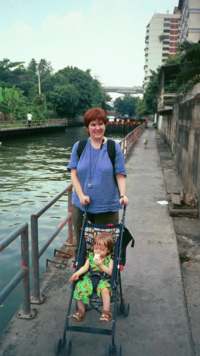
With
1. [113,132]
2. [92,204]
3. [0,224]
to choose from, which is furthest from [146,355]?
[113,132]

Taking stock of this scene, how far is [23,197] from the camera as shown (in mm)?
13906

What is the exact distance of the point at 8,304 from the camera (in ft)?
19.6

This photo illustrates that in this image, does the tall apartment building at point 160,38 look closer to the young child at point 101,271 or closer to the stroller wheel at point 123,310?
the stroller wheel at point 123,310

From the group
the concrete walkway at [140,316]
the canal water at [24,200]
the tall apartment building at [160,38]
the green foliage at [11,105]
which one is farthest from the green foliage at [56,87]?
the concrete walkway at [140,316]

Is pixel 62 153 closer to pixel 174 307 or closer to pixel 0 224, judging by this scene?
pixel 0 224

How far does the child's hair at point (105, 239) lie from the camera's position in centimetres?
351

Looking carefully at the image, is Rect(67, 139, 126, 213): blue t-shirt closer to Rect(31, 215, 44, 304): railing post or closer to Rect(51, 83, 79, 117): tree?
Rect(31, 215, 44, 304): railing post

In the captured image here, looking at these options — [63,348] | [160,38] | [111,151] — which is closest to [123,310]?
[63,348]

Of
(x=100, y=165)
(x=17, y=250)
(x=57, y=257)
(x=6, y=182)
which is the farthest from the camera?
(x=6, y=182)

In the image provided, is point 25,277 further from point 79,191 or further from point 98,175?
point 98,175

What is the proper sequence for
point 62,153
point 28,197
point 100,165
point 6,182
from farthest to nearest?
point 62,153 → point 6,182 → point 28,197 → point 100,165

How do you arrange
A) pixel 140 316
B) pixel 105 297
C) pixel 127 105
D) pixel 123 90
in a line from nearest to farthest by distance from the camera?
pixel 105 297, pixel 140 316, pixel 123 90, pixel 127 105

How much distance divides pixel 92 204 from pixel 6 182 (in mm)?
13990

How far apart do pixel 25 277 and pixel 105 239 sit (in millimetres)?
904
